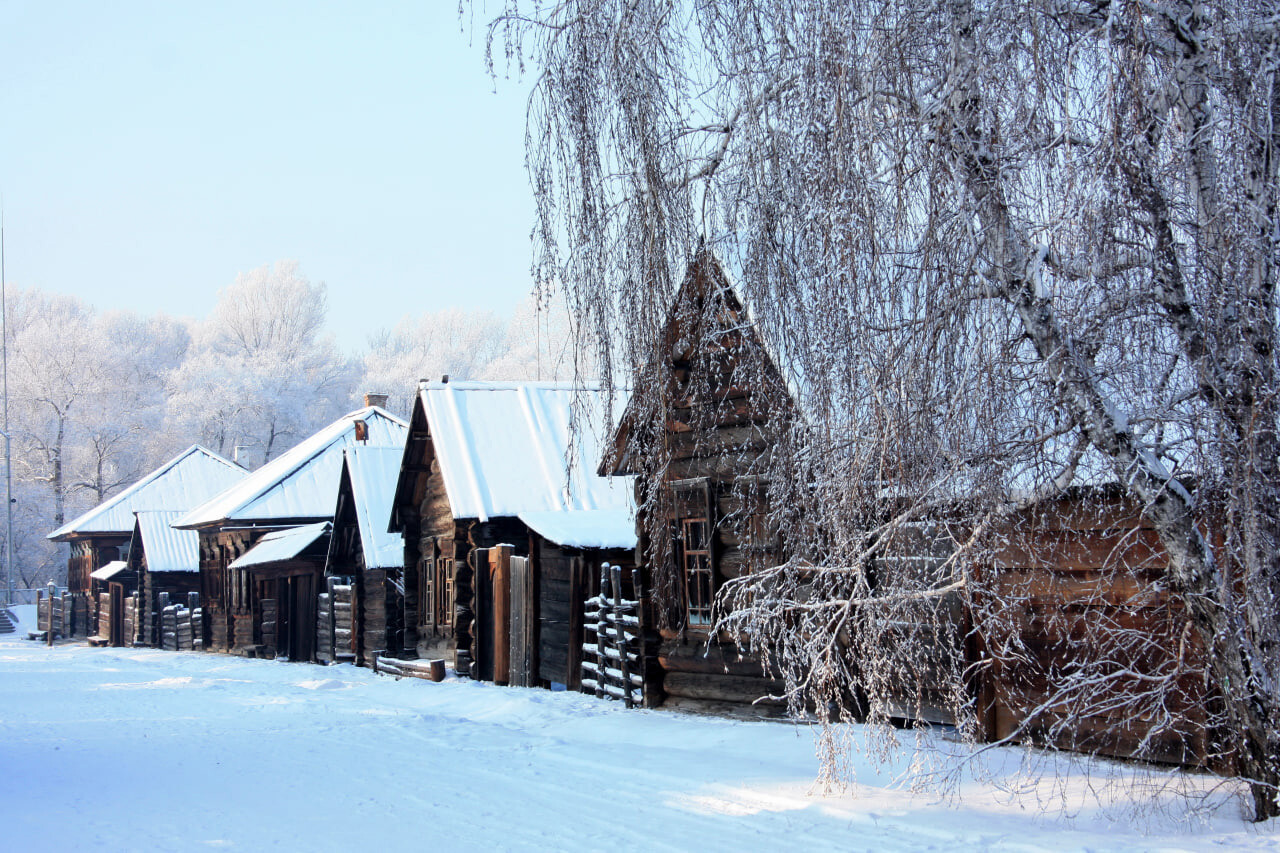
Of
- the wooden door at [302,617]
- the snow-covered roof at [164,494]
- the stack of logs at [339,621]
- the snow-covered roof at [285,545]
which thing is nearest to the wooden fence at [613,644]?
the stack of logs at [339,621]

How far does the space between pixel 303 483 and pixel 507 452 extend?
15420 millimetres

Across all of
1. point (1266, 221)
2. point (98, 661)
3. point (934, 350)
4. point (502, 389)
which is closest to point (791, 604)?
point (934, 350)

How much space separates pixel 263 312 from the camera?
212 ft

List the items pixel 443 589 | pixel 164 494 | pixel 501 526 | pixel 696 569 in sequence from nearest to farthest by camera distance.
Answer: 1. pixel 696 569
2. pixel 501 526
3. pixel 443 589
4. pixel 164 494

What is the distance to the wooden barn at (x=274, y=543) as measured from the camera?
26516 millimetres

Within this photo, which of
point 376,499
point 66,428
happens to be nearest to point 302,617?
point 376,499

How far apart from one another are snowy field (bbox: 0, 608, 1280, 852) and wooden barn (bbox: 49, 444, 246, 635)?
103 ft

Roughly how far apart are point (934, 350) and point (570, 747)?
7.15 meters

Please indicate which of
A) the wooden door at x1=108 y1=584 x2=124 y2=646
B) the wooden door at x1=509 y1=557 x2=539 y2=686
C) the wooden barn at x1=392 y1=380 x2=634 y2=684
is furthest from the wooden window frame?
the wooden door at x1=108 y1=584 x2=124 y2=646

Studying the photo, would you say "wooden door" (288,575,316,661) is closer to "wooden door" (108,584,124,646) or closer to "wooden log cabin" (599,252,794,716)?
"wooden log cabin" (599,252,794,716)

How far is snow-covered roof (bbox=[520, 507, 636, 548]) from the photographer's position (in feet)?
48.5

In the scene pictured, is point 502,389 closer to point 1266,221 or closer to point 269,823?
point 269,823

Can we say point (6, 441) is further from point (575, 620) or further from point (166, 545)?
point (575, 620)

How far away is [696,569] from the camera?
41.6ft
